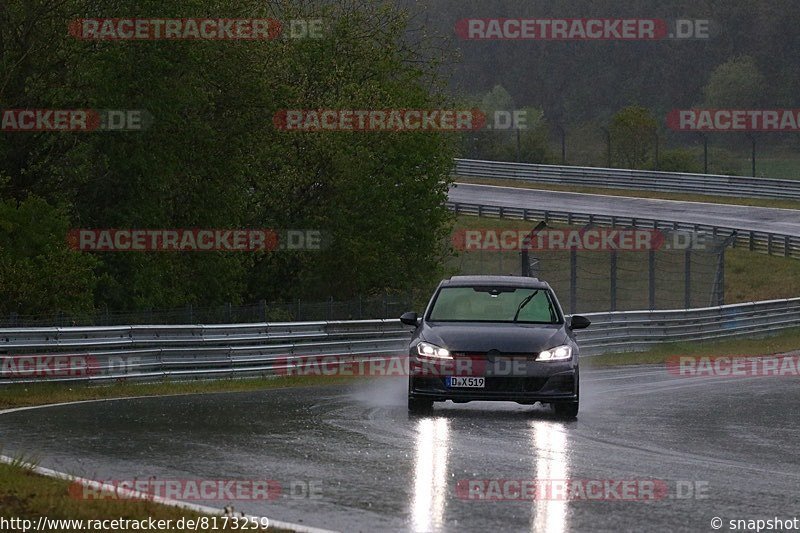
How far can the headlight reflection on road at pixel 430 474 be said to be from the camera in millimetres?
8594

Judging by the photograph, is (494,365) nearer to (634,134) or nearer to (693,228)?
(693,228)

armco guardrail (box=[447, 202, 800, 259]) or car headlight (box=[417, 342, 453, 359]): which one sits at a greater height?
armco guardrail (box=[447, 202, 800, 259])

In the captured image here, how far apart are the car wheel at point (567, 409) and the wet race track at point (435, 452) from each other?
0.92ft

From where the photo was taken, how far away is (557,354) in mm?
15109

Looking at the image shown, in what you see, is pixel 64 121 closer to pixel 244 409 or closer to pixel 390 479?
pixel 244 409

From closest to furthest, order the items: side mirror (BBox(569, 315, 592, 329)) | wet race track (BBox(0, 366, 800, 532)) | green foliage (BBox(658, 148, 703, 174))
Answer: wet race track (BBox(0, 366, 800, 532)) < side mirror (BBox(569, 315, 592, 329)) < green foliage (BBox(658, 148, 703, 174))

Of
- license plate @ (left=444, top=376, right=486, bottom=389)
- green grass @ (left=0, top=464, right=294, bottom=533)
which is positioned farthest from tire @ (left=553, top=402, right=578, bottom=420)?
green grass @ (left=0, top=464, right=294, bottom=533)

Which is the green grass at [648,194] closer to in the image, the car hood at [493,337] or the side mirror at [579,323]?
the side mirror at [579,323]

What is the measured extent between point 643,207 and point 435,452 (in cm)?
5055

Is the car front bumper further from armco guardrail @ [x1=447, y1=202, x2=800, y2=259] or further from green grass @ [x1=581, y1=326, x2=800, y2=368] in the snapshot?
armco guardrail @ [x1=447, y1=202, x2=800, y2=259]

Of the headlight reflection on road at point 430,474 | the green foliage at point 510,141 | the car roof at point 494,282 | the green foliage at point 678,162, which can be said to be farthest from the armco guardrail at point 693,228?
the headlight reflection on road at point 430,474

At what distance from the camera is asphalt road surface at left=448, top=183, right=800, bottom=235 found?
5662 centimetres

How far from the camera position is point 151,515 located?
825 cm

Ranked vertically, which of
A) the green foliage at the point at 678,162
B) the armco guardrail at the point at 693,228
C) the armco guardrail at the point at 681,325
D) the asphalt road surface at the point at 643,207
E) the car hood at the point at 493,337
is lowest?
the armco guardrail at the point at 681,325
